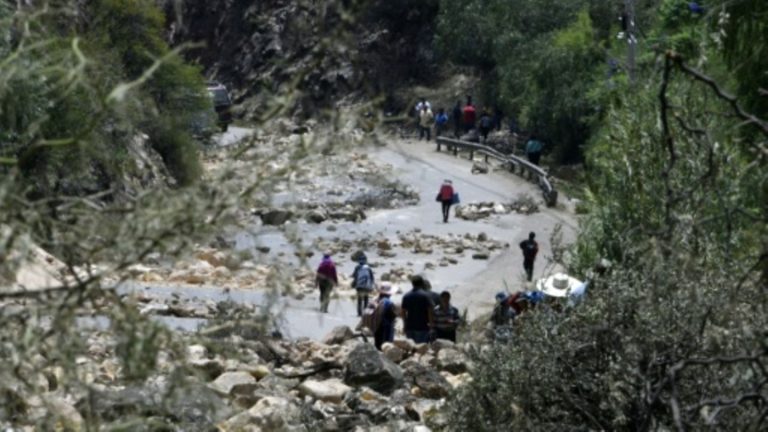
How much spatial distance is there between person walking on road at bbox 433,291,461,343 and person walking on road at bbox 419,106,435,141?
31.9 meters

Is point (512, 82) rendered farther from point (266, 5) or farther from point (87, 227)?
point (87, 227)

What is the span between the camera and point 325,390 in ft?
51.3

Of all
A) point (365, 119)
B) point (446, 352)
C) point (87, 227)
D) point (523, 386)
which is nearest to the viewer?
point (87, 227)

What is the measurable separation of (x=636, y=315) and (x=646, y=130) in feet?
23.1

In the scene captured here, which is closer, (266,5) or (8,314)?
(8,314)

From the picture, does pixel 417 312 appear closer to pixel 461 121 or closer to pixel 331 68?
pixel 331 68

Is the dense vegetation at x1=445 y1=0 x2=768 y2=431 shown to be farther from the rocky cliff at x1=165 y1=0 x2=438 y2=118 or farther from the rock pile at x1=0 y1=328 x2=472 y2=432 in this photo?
the rocky cliff at x1=165 y1=0 x2=438 y2=118

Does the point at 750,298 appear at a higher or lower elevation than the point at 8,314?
lower

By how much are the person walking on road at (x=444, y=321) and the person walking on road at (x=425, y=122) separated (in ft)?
105

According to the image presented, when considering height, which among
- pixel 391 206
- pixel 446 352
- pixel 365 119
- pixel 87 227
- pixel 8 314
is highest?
pixel 365 119

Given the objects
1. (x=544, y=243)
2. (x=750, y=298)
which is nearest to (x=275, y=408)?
(x=750, y=298)

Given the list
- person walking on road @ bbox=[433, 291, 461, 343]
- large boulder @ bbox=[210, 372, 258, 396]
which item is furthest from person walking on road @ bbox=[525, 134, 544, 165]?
large boulder @ bbox=[210, 372, 258, 396]

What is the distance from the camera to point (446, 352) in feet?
56.6

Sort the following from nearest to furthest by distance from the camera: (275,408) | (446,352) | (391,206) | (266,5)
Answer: (275,408) → (446,352) → (391,206) → (266,5)
